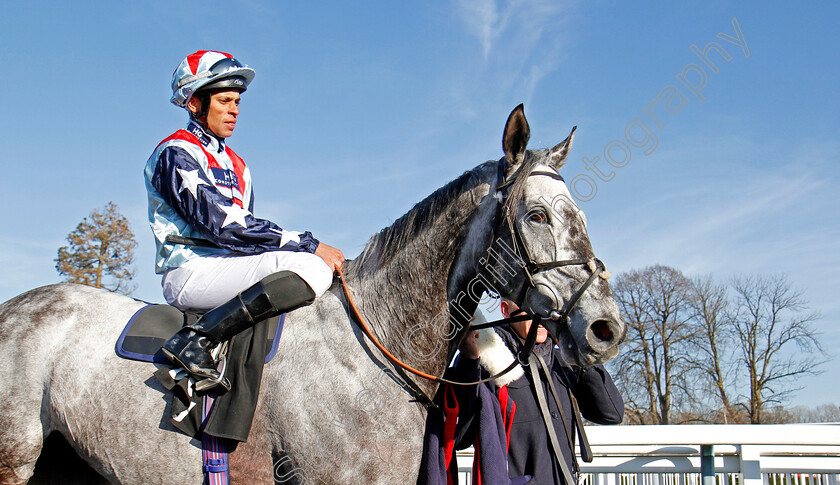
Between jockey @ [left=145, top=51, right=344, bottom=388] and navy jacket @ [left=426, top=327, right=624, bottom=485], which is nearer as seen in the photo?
jockey @ [left=145, top=51, right=344, bottom=388]

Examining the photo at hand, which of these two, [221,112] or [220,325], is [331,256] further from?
[221,112]

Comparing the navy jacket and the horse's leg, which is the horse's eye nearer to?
the navy jacket

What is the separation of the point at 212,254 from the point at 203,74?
40.9 inches

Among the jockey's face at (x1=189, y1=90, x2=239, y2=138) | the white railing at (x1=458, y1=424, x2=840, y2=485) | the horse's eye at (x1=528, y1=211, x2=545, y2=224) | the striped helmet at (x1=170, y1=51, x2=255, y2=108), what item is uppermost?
the striped helmet at (x1=170, y1=51, x2=255, y2=108)

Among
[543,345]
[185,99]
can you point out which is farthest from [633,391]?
[185,99]

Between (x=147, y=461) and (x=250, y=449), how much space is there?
1.62 ft

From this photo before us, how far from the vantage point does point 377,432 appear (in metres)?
2.71

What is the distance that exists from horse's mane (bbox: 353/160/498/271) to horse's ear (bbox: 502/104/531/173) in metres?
0.13

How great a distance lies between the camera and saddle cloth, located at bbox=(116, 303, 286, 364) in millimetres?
2902

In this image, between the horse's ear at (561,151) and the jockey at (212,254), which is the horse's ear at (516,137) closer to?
the horse's ear at (561,151)

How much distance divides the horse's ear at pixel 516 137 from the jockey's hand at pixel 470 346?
0.92 m

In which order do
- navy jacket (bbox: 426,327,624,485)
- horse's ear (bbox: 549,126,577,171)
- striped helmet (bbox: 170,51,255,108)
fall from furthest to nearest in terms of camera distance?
navy jacket (bbox: 426,327,624,485) → striped helmet (bbox: 170,51,255,108) → horse's ear (bbox: 549,126,577,171)

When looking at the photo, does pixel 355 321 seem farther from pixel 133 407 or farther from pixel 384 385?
pixel 133 407

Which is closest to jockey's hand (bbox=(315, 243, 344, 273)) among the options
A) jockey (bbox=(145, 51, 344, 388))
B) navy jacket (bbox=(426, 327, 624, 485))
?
jockey (bbox=(145, 51, 344, 388))
